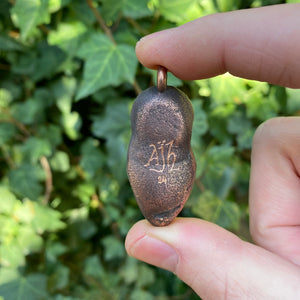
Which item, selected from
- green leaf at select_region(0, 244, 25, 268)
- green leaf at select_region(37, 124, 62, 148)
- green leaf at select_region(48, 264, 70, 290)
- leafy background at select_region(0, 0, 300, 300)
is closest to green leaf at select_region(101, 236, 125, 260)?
leafy background at select_region(0, 0, 300, 300)

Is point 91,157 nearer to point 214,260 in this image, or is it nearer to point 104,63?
point 104,63

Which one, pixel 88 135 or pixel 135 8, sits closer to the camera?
pixel 135 8

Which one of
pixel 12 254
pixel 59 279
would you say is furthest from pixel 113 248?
pixel 12 254

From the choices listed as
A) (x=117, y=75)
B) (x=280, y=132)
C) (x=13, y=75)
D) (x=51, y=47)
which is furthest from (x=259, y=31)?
(x=13, y=75)

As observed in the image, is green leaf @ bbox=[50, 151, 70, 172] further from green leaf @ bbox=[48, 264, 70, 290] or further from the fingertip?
the fingertip

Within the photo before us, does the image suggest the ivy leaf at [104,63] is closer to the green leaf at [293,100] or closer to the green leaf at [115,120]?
the green leaf at [115,120]

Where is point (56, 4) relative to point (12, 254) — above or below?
above

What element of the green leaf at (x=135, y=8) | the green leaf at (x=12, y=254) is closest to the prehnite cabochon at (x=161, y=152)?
the green leaf at (x=135, y=8)

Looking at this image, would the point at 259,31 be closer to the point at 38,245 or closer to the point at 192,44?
the point at 192,44
